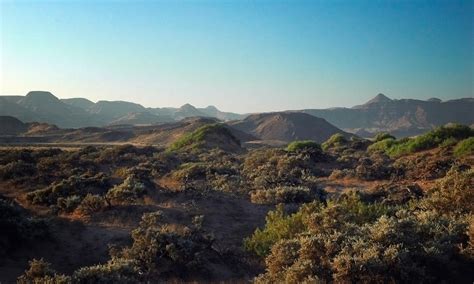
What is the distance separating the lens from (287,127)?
104 metres

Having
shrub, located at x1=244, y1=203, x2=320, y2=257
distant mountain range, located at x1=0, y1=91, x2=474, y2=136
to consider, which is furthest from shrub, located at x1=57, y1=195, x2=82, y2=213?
distant mountain range, located at x1=0, y1=91, x2=474, y2=136

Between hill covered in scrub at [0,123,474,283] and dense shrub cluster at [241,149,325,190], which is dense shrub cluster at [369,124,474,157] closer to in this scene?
dense shrub cluster at [241,149,325,190]

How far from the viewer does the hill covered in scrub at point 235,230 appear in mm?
6652

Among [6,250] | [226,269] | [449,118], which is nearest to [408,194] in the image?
[226,269]

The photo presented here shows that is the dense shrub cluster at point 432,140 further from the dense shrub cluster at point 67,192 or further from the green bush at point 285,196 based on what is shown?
the dense shrub cluster at point 67,192

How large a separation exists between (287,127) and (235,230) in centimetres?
9240

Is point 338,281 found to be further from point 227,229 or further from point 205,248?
point 227,229

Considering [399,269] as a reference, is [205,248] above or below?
below

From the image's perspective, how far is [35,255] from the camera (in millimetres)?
9508

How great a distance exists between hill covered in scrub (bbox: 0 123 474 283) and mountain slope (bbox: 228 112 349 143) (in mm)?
79799

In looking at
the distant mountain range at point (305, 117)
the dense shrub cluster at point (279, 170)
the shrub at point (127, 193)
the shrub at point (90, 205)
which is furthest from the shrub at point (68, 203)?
the distant mountain range at point (305, 117)

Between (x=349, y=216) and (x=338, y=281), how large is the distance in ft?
11.2

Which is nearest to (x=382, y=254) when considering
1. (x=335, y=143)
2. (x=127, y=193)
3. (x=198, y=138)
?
(x=127, y=193)

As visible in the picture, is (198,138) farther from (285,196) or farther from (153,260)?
(153,260)
